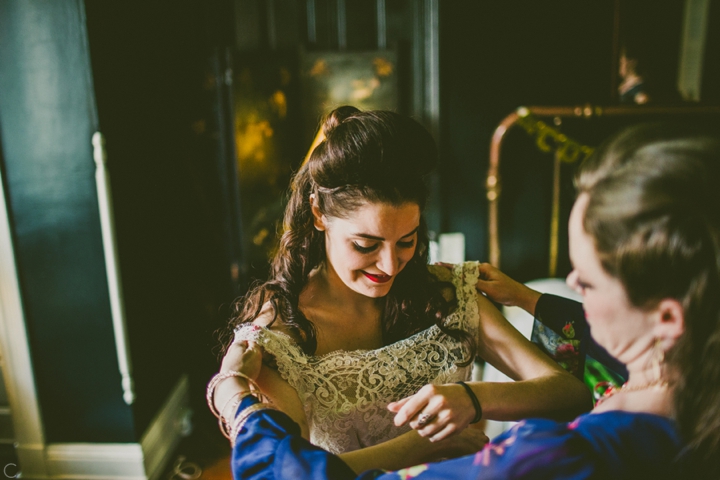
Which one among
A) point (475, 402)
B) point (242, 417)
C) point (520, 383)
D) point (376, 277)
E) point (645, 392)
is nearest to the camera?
point (645, 392)

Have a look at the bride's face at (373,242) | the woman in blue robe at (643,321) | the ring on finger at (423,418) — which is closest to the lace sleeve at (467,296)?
the bride's face at (373,242)

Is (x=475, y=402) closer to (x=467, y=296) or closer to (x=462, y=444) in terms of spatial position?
(x=462, y=444)

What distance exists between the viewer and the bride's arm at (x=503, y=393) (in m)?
0.95

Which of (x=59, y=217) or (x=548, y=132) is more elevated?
(x=548, y=132)

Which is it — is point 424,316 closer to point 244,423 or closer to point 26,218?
point 244,423

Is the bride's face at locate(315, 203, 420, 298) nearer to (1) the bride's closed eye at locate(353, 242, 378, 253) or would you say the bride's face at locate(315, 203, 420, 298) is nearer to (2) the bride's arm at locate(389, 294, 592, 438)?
(1) the bride's closed eye at locate(353, 242, 378, 253)

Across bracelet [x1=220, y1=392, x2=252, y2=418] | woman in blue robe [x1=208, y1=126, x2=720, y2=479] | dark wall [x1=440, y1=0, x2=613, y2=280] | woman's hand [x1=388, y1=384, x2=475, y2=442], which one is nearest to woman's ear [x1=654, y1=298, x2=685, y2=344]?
woman in blue robe [x1=208, y1=126, x2=720, y2=479]

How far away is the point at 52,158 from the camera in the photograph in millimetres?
1981

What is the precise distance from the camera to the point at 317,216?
1315 millimetres

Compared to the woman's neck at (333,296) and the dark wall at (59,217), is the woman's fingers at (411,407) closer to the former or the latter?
the woman's neck at (333,296)

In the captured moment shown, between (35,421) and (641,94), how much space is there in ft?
11.2

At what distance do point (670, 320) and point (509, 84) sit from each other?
8.08ft

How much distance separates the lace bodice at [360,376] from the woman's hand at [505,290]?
78 mm

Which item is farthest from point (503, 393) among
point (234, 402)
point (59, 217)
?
point (59, 217)
